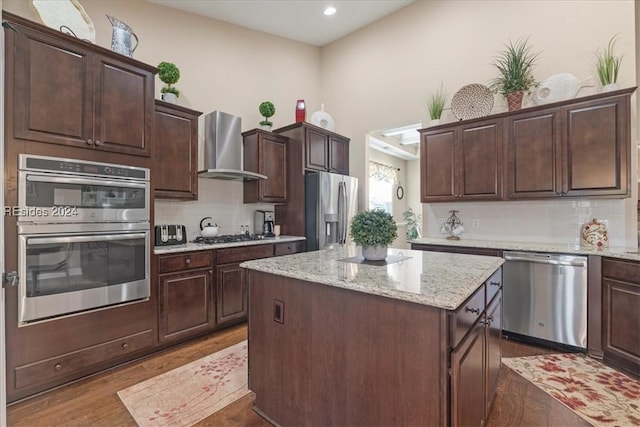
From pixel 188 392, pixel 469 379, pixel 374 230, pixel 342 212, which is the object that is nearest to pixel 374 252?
pixel 374 230

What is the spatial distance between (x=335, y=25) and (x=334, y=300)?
4.56 meters

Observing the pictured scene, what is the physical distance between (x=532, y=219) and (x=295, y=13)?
13.2 feet

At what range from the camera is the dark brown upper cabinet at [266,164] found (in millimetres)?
3924

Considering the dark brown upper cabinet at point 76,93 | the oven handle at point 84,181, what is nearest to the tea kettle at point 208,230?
the oven handle at point 84,181

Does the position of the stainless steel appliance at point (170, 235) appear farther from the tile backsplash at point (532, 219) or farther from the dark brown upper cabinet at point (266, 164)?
the tile backsplash at point (532, 219)

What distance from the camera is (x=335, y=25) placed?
181 inches

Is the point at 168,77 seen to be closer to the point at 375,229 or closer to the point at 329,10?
the point at 329,10

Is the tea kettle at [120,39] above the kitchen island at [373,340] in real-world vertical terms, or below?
above

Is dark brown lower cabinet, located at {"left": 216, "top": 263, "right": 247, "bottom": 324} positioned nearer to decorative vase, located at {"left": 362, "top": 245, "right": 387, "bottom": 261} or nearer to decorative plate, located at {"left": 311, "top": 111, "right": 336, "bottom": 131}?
decorative vase, located at {"left": 362, "top": 245, "right": 387, "bottom": 261}

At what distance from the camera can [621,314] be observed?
2.41 meters

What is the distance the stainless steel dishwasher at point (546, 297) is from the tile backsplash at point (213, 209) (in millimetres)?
3179

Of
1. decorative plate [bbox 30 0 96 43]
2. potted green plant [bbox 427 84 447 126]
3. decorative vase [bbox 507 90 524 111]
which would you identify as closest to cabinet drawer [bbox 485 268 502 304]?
decorative vase [bbox 507 90 524 111]

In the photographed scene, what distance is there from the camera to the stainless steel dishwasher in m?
2.65

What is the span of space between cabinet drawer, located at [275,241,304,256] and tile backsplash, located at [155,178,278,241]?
2.40 feet
